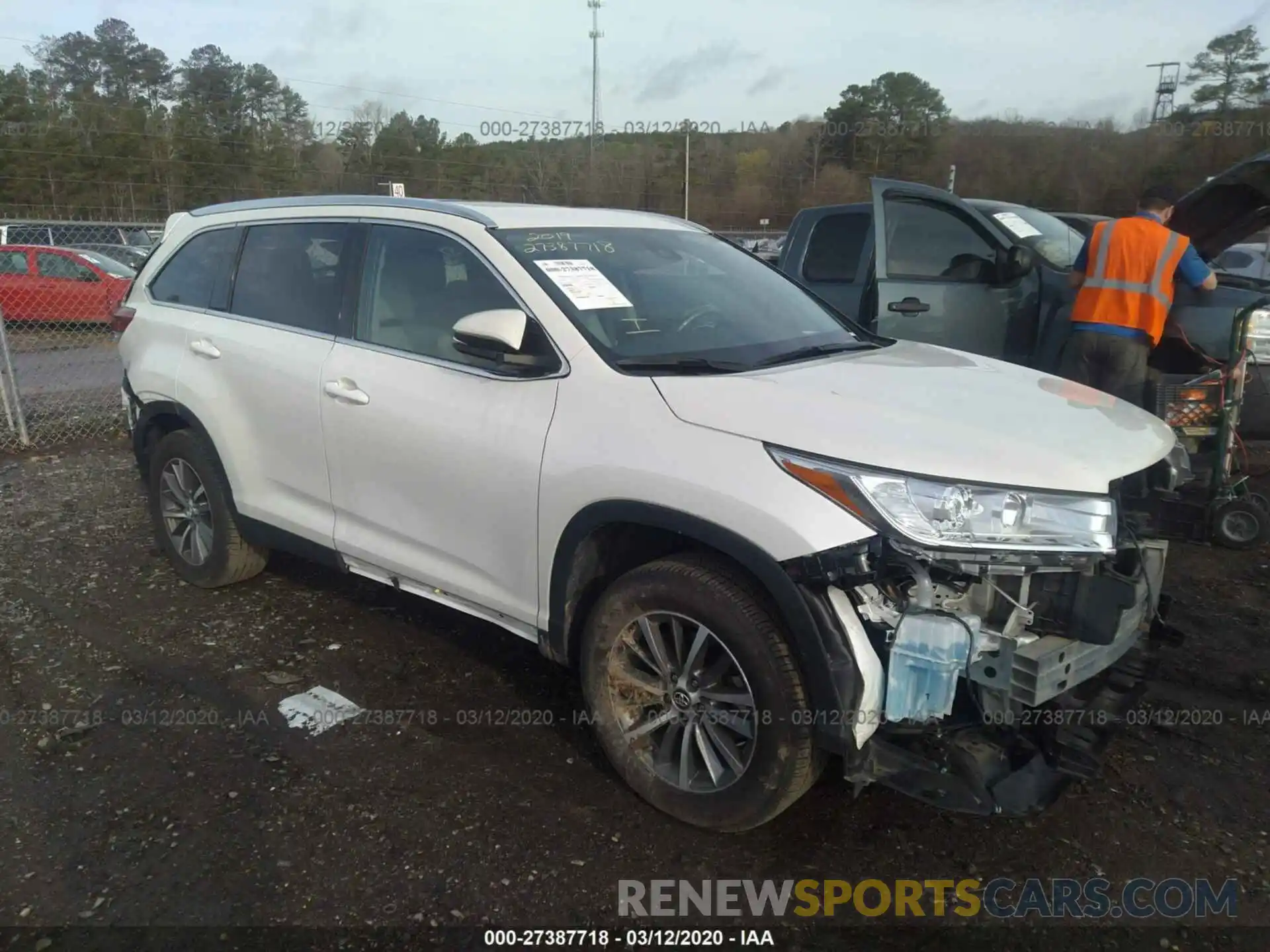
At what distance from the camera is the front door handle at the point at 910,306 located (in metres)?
6.43

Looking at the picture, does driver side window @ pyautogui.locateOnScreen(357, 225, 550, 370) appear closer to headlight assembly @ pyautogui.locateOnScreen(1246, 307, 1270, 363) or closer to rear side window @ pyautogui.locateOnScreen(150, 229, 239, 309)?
rear side window @ pyautogui.locateOnScreen(150, 229, 239, 309)

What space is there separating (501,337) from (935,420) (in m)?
1.38

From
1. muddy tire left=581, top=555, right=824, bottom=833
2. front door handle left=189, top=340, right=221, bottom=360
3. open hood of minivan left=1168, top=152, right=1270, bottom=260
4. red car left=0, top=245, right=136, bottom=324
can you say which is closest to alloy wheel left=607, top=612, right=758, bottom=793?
muddy tire left=581, top=555, right=824, bottom=833

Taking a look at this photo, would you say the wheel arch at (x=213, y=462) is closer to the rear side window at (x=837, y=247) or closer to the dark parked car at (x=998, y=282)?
the dark parked car at (x=998, y=282)

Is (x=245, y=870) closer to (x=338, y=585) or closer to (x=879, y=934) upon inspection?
(x=879, y=934)

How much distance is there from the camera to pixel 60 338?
14.5 m

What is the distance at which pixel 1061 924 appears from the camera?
2.58m

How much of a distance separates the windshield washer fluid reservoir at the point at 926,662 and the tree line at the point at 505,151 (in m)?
25.2

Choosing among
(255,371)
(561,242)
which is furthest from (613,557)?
(255,371)

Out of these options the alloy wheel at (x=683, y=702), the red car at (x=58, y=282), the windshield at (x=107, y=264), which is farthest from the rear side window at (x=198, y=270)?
the windshield at (x=107, y=264)

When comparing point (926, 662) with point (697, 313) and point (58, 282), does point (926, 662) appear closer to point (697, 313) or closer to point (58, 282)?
point (697, 313)

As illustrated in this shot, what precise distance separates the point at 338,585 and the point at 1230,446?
479cm

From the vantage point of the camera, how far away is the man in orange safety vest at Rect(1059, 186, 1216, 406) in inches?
222

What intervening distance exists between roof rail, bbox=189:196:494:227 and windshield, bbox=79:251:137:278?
13889 mm
